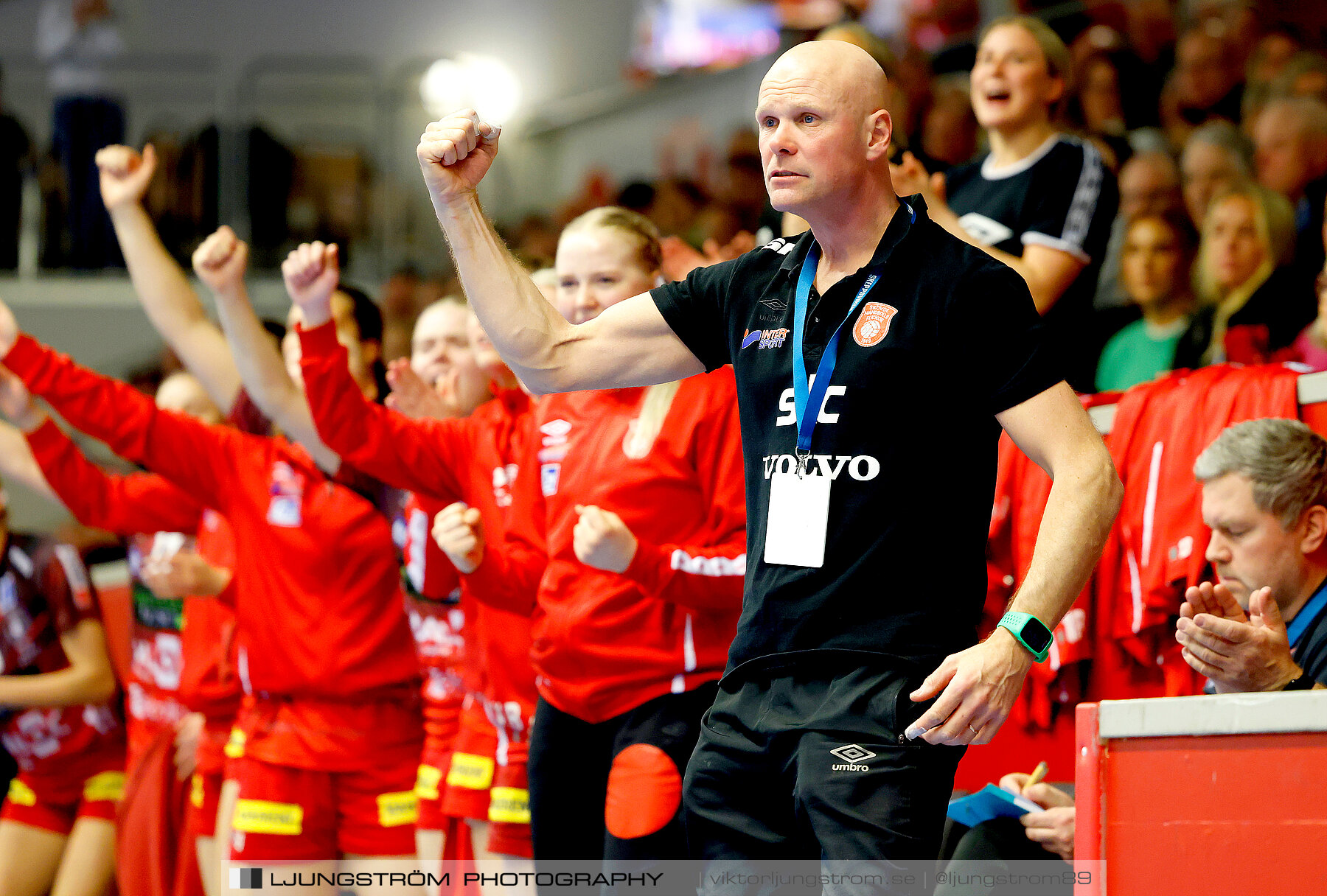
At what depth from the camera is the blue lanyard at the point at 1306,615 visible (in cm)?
283

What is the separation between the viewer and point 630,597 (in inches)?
127

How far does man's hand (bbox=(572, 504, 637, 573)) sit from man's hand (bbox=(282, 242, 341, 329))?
44.8 inches

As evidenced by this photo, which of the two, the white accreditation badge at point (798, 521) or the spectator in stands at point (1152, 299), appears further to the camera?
the spectator in stands at point (1152, 299)

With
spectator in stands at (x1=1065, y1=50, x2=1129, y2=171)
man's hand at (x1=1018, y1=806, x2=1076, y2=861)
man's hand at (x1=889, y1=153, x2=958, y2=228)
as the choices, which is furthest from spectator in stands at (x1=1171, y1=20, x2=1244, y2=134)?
man's hand at (x1=1018, y1=806, x2=1076, y2=861)

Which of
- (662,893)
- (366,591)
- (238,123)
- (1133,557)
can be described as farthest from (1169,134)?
(238,123)

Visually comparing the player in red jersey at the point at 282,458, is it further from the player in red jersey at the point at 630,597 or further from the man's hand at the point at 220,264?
the player in red jersey at the point at 630,597

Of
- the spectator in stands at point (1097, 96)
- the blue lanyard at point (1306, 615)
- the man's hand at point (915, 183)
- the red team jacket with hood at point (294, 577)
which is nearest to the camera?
the blue lanyard at point (1306, 615)

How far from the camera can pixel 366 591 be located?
4.29 m

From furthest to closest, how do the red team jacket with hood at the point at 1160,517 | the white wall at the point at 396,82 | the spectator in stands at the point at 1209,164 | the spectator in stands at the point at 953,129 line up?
the white wall at the point at 396,82, the spectator in stands at the point at 953,129, the spectator in stands at the point at 1209,164, the red team jacket with hood at the point at 1160,517

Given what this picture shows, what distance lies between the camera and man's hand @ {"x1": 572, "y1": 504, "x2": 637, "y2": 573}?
2846 millimetres

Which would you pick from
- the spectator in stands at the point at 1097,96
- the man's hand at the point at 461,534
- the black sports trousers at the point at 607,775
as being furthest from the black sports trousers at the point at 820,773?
the spectator in stands at the point at 1097,96

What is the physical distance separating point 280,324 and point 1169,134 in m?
3.85

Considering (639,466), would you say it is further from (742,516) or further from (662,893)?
(662,893)

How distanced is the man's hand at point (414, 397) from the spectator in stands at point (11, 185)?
656 cm
